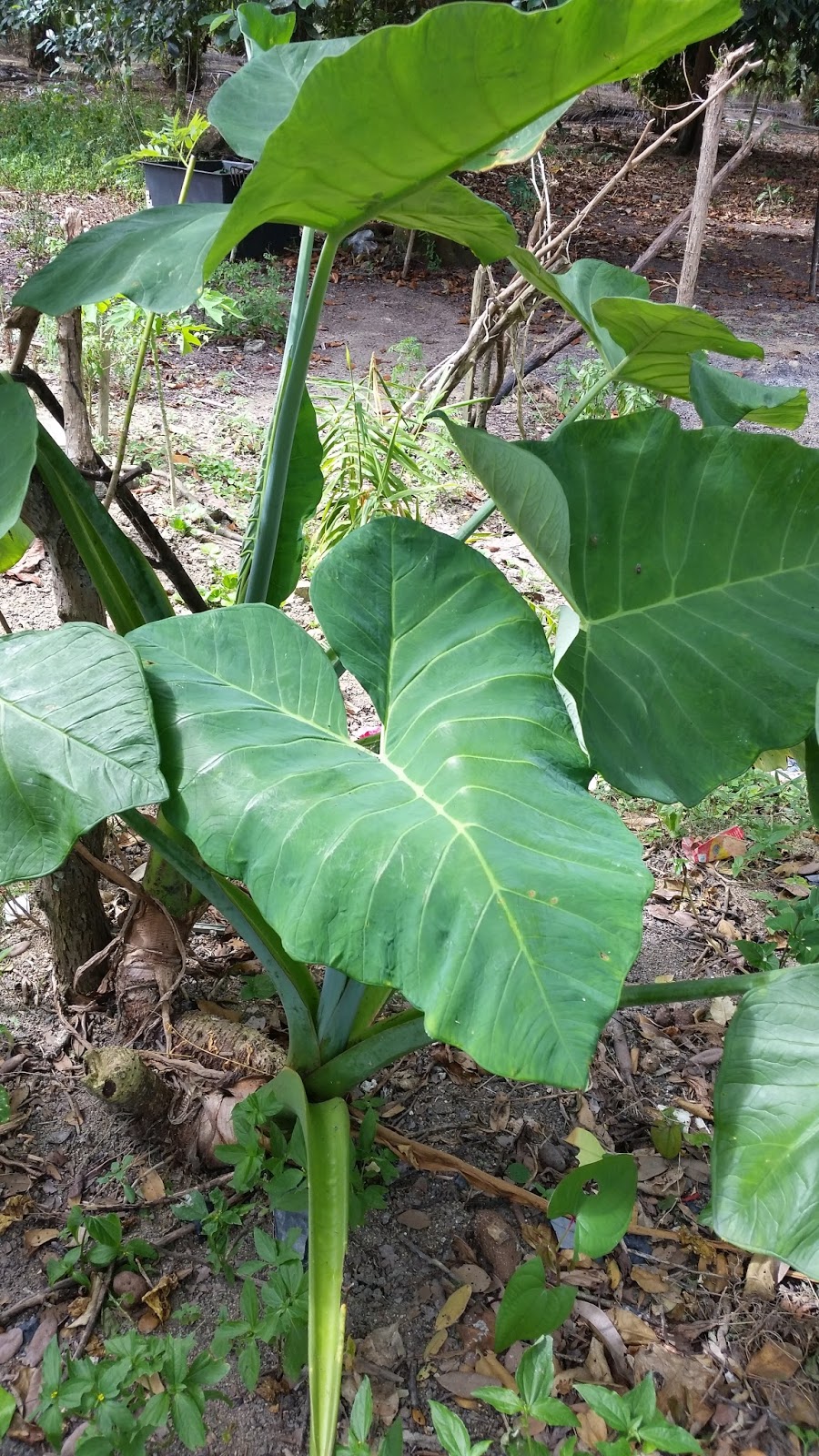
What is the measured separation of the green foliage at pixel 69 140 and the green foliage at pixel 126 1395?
6096mm

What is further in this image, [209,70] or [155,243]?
[209,70]

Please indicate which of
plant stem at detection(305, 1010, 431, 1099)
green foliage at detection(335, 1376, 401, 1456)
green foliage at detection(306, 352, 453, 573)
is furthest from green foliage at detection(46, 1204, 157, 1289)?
green foliage at detection(306, 352, 453, 573)

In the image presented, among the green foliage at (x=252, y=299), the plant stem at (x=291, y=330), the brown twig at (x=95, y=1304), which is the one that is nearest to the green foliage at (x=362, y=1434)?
the brown twig at (x=95, y=1304)

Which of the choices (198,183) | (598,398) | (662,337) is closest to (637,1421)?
(662,337)

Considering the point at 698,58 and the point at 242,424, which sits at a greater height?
the point at 698,58

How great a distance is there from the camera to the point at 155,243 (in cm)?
92

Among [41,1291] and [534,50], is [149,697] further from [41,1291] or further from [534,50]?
[41,1291]

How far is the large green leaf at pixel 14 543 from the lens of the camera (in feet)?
4.24

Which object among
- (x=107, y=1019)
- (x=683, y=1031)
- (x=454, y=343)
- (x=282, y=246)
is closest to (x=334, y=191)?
(x=107, y=1019)

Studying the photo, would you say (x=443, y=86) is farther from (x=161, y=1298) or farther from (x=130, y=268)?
A: (x=161, y=1298)

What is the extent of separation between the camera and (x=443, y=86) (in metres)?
0.68

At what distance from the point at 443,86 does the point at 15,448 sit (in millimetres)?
487

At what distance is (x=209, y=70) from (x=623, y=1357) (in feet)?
37.4

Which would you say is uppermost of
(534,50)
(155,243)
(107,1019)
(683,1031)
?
(534,50)
